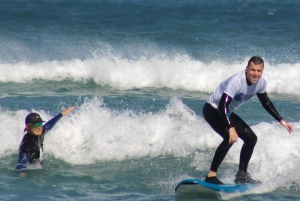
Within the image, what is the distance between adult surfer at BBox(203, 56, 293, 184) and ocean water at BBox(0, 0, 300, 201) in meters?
0.48

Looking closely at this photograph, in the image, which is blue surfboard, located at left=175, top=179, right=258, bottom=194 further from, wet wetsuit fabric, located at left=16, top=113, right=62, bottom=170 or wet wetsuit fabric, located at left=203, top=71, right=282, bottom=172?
wet wetsuit fabric, located at left=16, top=113, right=62, bottom=170

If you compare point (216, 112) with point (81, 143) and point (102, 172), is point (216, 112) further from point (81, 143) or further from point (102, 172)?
point (81, 143)

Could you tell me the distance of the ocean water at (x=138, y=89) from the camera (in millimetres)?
8242

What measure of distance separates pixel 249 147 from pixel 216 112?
0.66 meters

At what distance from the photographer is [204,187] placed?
7.38 meters

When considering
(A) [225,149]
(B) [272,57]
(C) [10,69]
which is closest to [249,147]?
(A) [225,149]

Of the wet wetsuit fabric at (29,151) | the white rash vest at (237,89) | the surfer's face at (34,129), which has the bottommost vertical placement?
the wet wetsuit fabric at (29,151)

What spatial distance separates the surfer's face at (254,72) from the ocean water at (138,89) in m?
1.54

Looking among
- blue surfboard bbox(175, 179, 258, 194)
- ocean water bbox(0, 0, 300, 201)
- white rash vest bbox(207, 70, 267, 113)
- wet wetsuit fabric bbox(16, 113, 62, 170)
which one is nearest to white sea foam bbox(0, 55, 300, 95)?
ocean water bbox(0, 0, 300, 201)

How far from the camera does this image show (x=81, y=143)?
393 inches

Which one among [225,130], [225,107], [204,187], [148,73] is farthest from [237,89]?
[148,73]

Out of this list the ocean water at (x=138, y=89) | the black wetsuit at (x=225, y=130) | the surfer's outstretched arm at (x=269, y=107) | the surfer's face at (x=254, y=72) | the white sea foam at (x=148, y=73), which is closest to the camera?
the surfer's face at (x=254, y=72)

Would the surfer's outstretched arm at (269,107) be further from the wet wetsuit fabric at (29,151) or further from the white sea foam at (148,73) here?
the white sea foam at (148,73)

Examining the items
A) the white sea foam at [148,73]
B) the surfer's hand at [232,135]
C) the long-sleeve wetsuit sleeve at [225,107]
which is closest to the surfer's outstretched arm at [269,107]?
the long-sleeve wetsuit sleeve at [225,107]
